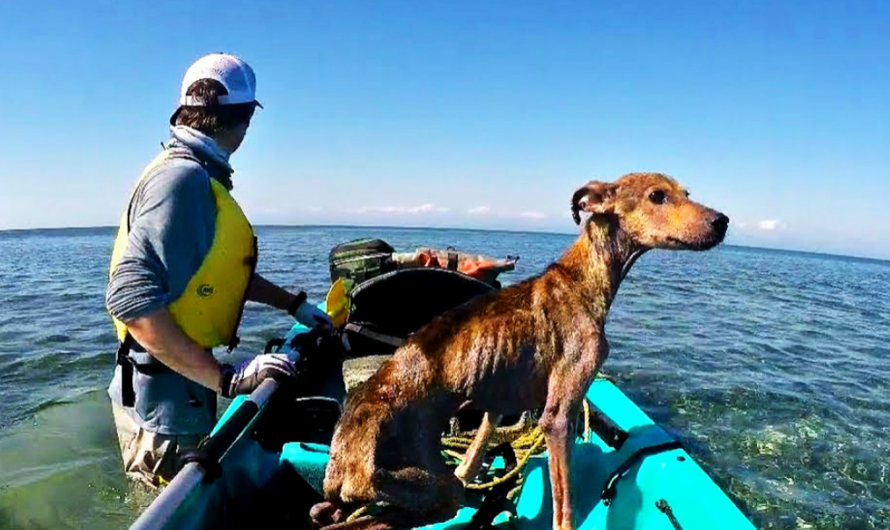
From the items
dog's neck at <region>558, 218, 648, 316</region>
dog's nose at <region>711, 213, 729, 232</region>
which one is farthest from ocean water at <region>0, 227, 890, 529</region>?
dog's neck at <region>558, 218, 648, 316</region>

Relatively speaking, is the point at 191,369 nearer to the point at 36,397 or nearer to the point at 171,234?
the point at 171,234

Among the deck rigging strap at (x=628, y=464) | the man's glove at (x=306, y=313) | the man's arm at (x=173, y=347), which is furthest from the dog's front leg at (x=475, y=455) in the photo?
the man's arm at (x=173, y=347)

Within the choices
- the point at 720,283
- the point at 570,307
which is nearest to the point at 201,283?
the point at 570,307

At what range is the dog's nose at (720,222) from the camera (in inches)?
156

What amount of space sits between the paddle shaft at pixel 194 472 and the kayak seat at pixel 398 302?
102 inches

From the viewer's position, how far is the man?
3342mm

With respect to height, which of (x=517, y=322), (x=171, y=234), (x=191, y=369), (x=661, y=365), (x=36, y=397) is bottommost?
(x=36, y=397)

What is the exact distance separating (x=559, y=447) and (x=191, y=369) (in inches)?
85.2

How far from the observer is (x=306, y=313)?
564 cm

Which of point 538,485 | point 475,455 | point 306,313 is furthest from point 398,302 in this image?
point 538,485

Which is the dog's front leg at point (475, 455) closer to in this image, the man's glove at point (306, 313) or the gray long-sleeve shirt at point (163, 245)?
the man's glove at point (306, 313)

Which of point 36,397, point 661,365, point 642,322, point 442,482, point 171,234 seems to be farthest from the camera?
point 642,322

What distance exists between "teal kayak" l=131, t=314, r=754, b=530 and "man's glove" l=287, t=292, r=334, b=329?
0.84 meters

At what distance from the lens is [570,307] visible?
411 centimetres
